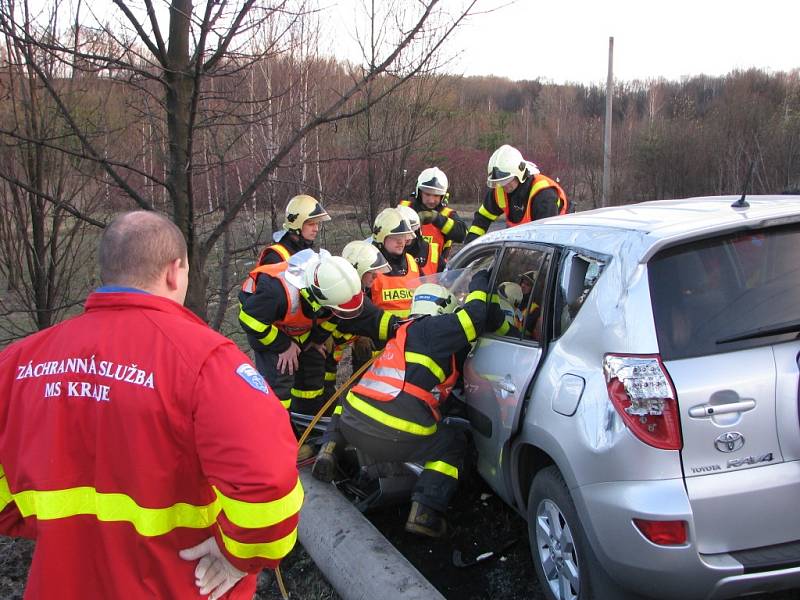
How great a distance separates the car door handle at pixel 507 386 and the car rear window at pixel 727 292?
2.82 ft

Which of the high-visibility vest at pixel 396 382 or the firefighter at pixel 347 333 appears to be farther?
the firefighter at pixel 347 333

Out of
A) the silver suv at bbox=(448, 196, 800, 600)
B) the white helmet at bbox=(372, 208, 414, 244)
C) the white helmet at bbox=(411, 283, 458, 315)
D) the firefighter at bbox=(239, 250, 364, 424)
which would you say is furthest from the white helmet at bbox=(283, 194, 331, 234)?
the silver suv at bbox=(448, 196, 800, 600)

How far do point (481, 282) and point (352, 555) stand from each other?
1.66 metres

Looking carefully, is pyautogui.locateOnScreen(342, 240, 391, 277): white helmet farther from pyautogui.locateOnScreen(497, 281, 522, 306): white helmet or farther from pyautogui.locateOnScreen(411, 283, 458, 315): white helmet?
pyautogui.locateOnScreen(497, 281, 522, 306): white helmet

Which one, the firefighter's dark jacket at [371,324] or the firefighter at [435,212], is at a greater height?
the firefighter at [435,212]

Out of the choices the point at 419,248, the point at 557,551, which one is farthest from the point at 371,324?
the point at 557,551

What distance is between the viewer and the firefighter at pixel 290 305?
4508mm

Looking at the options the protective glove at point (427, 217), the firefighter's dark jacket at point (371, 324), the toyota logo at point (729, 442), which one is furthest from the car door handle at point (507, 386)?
the protective glove at point (427, 217)

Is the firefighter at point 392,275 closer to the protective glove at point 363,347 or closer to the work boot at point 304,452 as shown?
the protective glove at point 363,347

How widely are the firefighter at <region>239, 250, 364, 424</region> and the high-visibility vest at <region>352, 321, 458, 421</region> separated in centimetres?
82

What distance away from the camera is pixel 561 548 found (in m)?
2.76

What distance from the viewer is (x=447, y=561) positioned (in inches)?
140

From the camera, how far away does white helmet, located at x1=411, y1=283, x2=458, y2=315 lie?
4.07m

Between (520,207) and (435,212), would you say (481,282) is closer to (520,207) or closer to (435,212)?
Answer: (520,207)
